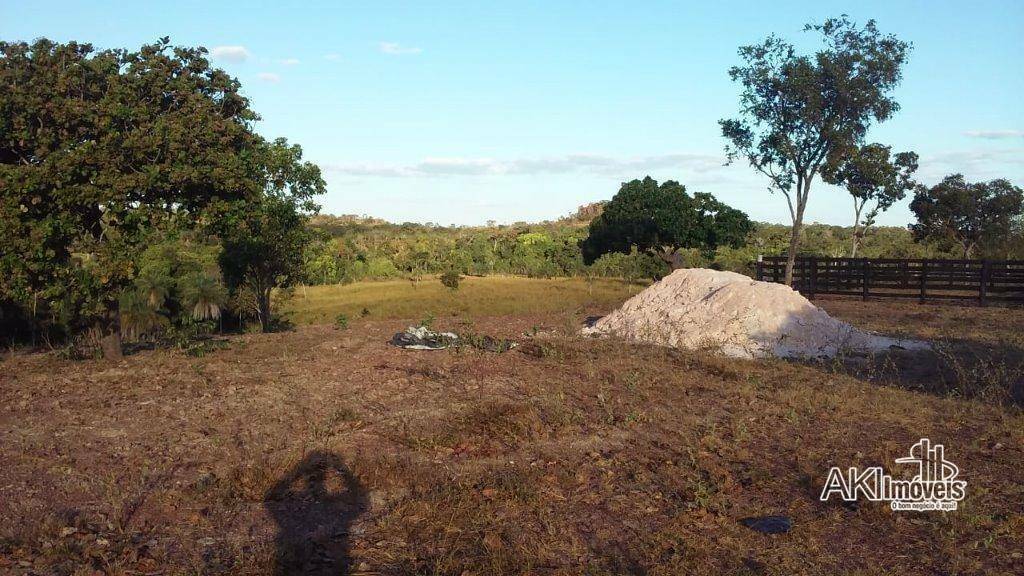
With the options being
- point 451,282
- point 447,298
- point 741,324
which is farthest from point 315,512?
point 451,282

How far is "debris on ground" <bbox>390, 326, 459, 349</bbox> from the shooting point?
13766 mm

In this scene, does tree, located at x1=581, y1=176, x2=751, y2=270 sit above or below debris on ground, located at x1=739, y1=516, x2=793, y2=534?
above

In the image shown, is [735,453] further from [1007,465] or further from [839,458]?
[1007,465]

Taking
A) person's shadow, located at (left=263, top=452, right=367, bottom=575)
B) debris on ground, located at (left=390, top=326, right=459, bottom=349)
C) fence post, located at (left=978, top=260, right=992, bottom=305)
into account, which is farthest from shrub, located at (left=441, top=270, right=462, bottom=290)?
person's shadow, located at (left=263, top=452, right=367, bottom=575)

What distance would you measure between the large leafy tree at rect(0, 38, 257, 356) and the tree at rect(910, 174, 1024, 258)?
36.4 meters

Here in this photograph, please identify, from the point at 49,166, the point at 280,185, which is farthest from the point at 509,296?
the point at 49,166

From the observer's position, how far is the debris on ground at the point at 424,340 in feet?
45.2

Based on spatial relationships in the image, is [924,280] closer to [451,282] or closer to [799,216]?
[799,216]

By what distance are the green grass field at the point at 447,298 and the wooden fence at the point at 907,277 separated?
21.3 feet

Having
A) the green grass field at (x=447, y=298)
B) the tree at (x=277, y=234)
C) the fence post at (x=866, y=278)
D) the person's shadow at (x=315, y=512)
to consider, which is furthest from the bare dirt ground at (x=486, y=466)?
the fence post at (x=866, y=278)

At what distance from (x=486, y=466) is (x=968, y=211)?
38.3m

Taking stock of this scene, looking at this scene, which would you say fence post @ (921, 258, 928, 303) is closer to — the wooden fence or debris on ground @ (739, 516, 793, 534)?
the wooden fence

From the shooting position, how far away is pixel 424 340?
46.0 feet

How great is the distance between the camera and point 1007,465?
22.8 ft
